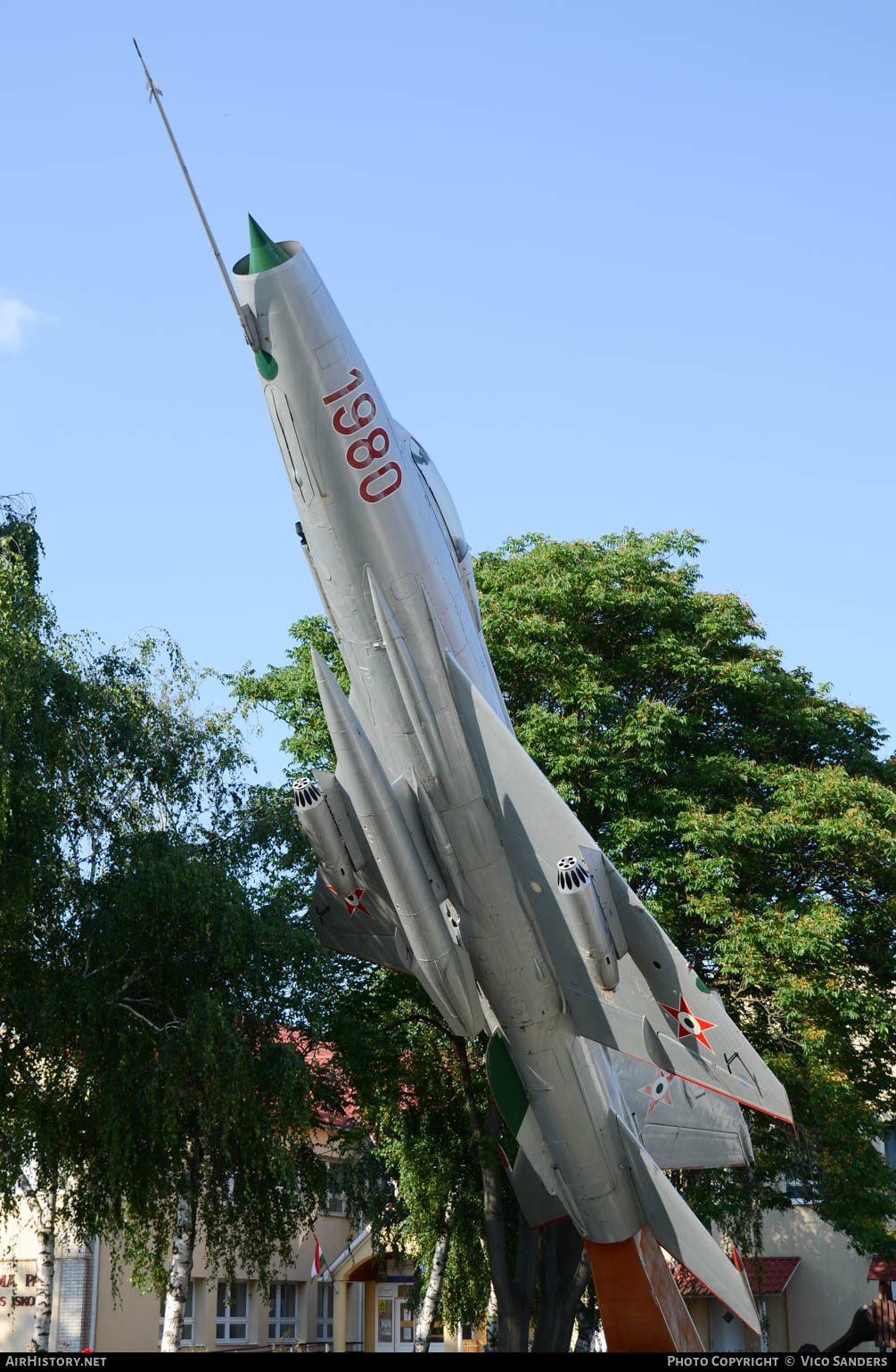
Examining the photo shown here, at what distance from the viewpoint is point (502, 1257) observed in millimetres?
17625

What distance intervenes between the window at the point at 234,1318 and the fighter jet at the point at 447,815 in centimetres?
1433

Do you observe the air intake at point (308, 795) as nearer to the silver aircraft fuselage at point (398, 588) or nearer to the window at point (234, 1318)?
the silver aircraft fuselage at point (398, 588)

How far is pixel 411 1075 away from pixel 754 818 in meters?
6.47

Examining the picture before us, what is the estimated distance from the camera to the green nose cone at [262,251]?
9.20 m

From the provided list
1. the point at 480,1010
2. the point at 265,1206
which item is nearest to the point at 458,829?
the point at 480,1010

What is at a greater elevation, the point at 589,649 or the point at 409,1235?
the point at 589,649

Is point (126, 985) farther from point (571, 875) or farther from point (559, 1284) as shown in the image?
point (559, 1284)

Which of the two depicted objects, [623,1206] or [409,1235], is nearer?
[623,1206]

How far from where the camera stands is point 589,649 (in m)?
20.3

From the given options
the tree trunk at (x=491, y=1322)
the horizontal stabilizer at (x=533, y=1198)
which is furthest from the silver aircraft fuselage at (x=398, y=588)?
the tree trunk at (x=491, y=1322)

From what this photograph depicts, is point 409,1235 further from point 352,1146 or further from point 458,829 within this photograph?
point 458,829

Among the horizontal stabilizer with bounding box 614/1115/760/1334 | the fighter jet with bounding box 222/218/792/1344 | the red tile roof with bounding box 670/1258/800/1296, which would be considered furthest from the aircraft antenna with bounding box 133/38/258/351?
the red tile roof with bounding box 670/1258/800/1296

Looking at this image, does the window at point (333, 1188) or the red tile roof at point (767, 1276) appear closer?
the window at point (333, 1188)

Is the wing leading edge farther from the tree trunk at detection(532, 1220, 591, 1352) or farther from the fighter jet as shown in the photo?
the tree trunk at detection(532, 1220, 591, 1352)
